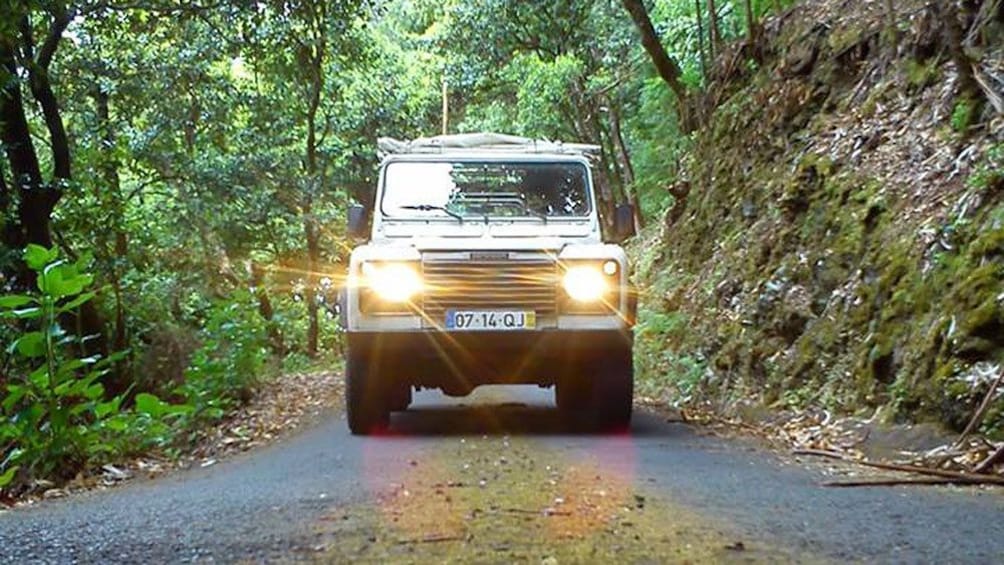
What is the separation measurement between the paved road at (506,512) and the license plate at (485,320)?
2.98ft

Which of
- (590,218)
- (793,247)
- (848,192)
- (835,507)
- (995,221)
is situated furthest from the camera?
(793,247)

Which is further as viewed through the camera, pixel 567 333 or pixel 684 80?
pixel 684 80

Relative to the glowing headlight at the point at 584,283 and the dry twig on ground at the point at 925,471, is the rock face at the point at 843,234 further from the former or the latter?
the glowing headlight at the point at 584,283

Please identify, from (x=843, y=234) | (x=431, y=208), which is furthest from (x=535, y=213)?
(x=843, y=234)

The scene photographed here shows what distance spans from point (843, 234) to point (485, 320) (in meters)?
3.81

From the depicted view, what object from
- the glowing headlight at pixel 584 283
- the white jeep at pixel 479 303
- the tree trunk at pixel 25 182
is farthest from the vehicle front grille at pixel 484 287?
the tree trunk at pixel 25 182

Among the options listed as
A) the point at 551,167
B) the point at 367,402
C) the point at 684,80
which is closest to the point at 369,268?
the point at 367,402

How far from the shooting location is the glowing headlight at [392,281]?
763cm

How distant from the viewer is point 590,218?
873 cm

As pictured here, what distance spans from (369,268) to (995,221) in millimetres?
4426

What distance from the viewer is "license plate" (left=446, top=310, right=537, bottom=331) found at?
763 centimetres

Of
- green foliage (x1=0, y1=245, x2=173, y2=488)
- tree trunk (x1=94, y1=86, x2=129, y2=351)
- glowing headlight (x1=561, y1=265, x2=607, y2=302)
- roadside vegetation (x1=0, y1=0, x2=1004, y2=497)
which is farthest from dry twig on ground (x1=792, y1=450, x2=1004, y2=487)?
tree trunk (x1=94, y1=86, x2=129, y2=351)

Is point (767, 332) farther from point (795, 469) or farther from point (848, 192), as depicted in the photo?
point (795, 469)

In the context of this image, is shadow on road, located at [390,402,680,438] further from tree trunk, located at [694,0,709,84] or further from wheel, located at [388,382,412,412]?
tree trunk, located at [694,0,709,84]
